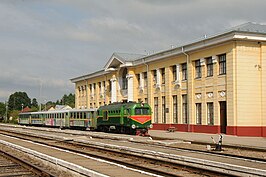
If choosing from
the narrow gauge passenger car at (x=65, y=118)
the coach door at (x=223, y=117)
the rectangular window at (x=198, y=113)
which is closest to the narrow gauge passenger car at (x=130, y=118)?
the rectangular window at (x=198, y=113)

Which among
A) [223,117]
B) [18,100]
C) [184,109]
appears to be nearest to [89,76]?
[184,109]

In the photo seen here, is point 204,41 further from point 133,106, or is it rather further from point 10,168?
point 10,168

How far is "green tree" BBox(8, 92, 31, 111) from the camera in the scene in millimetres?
167050

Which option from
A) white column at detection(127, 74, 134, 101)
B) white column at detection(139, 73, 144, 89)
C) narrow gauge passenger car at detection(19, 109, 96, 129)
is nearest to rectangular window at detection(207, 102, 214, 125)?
narrow gauge passenger car at detection(19, 109, 96, 129)

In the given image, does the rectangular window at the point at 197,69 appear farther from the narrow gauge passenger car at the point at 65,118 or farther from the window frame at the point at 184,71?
the narrow gauge passenger car at the point at 65,118

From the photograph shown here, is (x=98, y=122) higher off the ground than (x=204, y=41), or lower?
lower

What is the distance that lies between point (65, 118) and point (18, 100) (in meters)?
129

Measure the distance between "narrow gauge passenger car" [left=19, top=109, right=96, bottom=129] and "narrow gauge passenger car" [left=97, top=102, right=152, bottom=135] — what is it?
18.5 feet

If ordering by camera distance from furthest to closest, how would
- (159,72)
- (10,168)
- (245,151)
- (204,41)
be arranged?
1. (159,72)
2. (204,41)
3. (245,151)
4. (10,168)

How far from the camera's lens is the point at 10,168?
14.3 metres

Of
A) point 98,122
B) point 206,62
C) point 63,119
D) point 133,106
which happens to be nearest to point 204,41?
point 206,62

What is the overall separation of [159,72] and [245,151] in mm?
24978

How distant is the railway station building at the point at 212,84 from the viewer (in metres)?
33.2

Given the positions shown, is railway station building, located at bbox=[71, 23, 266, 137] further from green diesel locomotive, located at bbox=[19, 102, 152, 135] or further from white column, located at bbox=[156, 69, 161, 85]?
green diesel locomotive, located at bbox=[19, 102, 152, 135]
